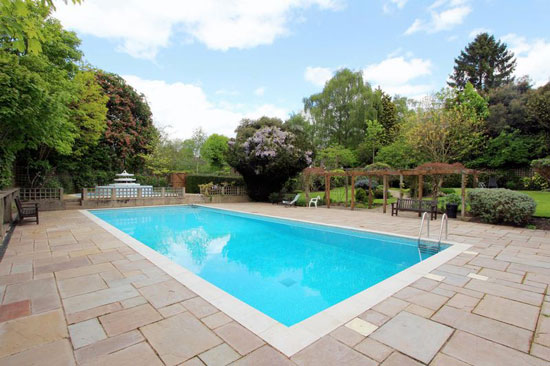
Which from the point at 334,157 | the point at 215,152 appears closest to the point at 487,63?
the point at 334,157

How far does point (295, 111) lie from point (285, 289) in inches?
1021

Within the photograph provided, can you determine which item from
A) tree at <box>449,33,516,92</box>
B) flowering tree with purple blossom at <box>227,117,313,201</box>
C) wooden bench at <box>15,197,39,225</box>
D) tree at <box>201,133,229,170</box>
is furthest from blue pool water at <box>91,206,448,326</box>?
tree at <box>449,33,516,92</box>

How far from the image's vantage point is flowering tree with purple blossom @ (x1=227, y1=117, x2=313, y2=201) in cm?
1403

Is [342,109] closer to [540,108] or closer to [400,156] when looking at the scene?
[400,156]

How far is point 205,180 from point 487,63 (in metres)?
33.5

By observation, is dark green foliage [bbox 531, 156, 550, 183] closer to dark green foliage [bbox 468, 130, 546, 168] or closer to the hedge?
dark green foliage [bbox 468, 130, 546, 168]

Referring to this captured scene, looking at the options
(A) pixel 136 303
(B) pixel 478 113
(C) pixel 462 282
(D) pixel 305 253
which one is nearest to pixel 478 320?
(C) pixel 462 282

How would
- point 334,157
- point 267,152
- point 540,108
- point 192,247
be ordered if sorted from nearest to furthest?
point 192,247
point 267,152
point 540,108
point 334,157

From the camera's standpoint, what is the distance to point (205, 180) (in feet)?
64.2

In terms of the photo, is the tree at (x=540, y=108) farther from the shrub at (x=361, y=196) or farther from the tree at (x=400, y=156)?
the shrub at (x=361, y=196)

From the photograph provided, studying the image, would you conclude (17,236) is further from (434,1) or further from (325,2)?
(434,1)

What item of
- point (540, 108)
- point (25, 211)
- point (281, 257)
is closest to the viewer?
point (281, 257)

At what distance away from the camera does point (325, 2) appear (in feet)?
34.9

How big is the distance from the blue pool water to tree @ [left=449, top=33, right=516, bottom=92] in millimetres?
33171
